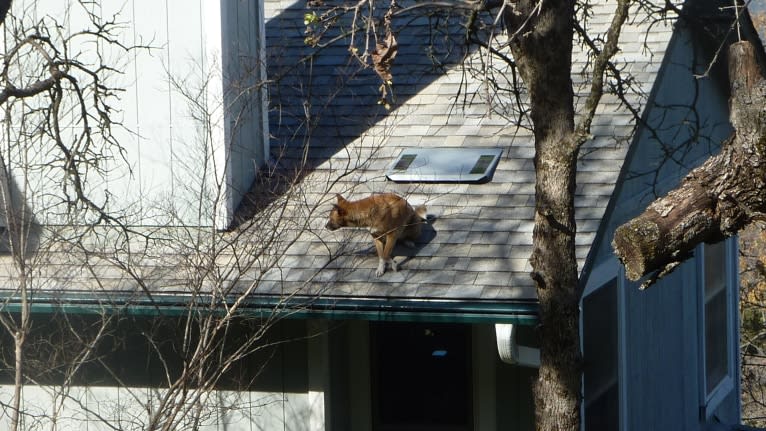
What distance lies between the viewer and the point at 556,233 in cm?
625

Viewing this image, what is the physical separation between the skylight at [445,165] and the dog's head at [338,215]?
29.6 inches

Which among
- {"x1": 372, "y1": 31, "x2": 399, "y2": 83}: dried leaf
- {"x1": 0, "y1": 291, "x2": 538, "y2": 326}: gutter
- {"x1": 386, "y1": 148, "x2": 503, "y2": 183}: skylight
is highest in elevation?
{"x1": 372, "y1": 31, "x2": 399, "y2": 83}: dried leaf

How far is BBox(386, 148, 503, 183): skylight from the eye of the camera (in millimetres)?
→ 7957

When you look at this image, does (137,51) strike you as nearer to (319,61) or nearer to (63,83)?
(63,83)

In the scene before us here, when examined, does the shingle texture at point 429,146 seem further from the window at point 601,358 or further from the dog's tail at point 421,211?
the window at point 601,358

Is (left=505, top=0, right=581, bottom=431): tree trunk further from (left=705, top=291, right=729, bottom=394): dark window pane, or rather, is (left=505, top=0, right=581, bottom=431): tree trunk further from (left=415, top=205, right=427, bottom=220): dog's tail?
(left=705, top=291, right=729, bottom=394): dark window pane

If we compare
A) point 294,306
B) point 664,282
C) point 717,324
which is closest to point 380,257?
point 294,306

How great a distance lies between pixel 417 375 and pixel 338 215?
76.1 inches

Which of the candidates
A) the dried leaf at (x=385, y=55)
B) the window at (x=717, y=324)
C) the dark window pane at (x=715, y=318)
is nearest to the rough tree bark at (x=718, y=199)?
the dried leaf at (x=385, y=55)

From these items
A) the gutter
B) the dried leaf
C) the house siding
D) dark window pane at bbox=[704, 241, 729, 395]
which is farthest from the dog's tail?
dark window pane at bbox=[704, 241, 729, 395]

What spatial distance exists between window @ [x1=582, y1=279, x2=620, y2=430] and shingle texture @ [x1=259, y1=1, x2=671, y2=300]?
3.41ft

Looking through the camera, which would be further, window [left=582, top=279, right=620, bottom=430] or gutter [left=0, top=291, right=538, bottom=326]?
window [left=582, top=279, right=620, bottom=430]

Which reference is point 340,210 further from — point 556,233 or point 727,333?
point 727,333

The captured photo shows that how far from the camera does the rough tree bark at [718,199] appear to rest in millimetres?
3041
